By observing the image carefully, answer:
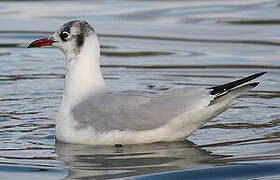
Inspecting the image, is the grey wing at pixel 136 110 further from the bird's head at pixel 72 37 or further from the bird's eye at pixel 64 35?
the bird's eye at pixel 64 35

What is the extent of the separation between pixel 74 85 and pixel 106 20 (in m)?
7.64

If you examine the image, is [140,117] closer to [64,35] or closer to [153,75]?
[64,35]

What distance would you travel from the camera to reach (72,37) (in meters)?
8.34

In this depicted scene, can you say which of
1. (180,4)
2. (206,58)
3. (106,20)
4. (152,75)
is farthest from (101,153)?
(180,4)

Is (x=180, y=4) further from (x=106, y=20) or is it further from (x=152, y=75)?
(x=152, y=75)

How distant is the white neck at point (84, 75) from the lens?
8234mm

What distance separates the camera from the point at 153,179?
21.9 feet

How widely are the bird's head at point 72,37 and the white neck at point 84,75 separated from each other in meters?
0.04

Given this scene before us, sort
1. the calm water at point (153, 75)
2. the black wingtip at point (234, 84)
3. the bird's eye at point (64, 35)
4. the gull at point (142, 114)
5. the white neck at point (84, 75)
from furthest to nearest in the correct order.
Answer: the bird's eye at point (64, 35), the white neck at point (84, 75), the gull at point (142, 114), the black wingtip at point (234, 84), the calm water at point (153, 75)

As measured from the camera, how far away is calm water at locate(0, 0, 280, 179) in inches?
280

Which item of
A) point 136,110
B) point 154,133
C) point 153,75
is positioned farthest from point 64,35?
point 153,75

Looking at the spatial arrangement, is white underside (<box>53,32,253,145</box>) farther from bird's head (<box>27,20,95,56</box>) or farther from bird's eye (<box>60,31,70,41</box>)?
bird's eye (<box>60,31,70,41</box>)

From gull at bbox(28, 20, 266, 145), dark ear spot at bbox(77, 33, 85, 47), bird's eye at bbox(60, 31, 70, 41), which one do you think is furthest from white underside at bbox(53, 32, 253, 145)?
bird's eye at bbox(60, 31, 70, 41)

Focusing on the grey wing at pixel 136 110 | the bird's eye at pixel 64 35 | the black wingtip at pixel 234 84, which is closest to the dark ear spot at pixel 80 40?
the bird's eye at pixel 64 35
